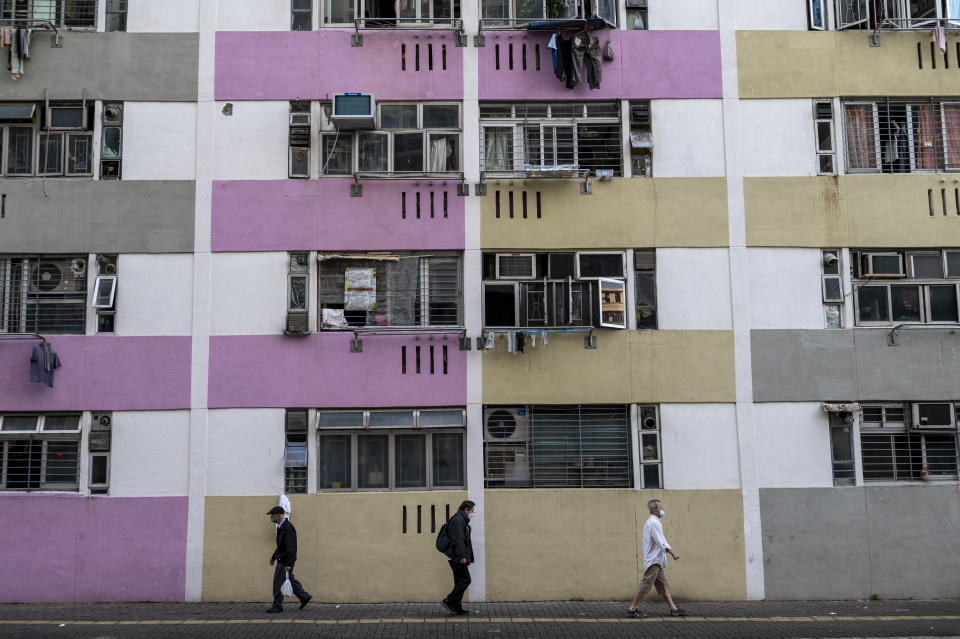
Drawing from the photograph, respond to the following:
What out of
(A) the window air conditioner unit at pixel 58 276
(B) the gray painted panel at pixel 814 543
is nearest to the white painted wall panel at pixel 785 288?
(B) the gray painted panel at pixel 814 543

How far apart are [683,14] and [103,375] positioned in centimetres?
1146

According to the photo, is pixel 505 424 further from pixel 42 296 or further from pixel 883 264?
pixel 42 296

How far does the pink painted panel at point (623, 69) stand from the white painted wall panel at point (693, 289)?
2792mm

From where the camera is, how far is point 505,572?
43.3 feet

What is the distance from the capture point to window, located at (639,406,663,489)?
13570mm

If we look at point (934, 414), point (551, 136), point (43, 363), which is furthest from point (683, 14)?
point (43, 363)

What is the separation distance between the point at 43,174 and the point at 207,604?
24.8 ft

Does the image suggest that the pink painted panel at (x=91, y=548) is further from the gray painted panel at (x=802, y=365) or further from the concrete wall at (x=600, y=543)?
the gray painted panel at (x=802, y=365)

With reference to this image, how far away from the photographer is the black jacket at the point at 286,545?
12242 mm

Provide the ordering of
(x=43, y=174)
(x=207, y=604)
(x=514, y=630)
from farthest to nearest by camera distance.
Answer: (x=43, y=174)
(x=207, y=604)
(x=514, y=630)

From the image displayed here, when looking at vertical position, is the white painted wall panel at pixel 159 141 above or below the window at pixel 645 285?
above

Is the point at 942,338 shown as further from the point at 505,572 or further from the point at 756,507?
the point at 505,572

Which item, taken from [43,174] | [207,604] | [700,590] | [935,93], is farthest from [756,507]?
[43,174]

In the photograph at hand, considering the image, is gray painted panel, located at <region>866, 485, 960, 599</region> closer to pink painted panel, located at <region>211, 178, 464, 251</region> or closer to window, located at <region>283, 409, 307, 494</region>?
pink painted panel, located at <region>211, 178, 464, 251</region>
